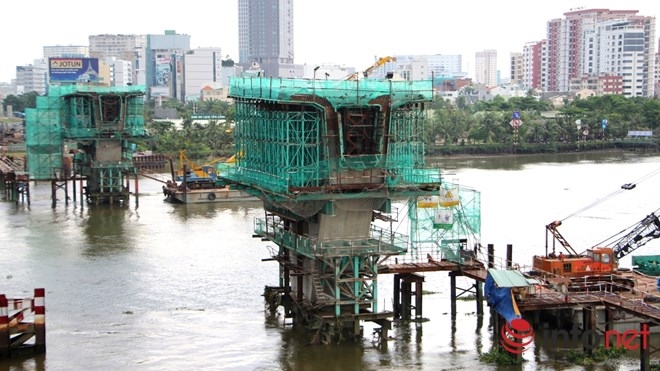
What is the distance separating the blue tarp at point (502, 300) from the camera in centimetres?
2886

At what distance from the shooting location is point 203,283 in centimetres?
3956

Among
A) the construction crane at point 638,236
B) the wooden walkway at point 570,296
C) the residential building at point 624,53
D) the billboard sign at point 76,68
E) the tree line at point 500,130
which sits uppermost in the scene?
the residential building at point 624,53

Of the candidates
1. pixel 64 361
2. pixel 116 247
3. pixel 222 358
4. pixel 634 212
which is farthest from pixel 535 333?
pixel 634 212

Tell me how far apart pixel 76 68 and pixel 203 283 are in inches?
2296

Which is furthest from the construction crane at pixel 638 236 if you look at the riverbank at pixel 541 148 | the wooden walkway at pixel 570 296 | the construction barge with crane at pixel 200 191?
the riverbank at pixel 541 148

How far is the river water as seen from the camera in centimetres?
2953

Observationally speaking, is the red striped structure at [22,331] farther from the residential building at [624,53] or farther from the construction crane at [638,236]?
the residential building at [624,53]

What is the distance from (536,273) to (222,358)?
10648 mm

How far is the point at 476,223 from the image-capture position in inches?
1415

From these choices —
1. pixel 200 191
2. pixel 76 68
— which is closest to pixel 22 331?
pixel 200 191

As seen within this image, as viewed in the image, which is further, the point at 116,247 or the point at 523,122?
the point at 523,122

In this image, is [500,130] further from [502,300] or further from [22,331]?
[22,331]

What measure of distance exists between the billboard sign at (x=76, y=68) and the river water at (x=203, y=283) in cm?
2221

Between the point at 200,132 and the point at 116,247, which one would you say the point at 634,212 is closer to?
the point at 116,247
